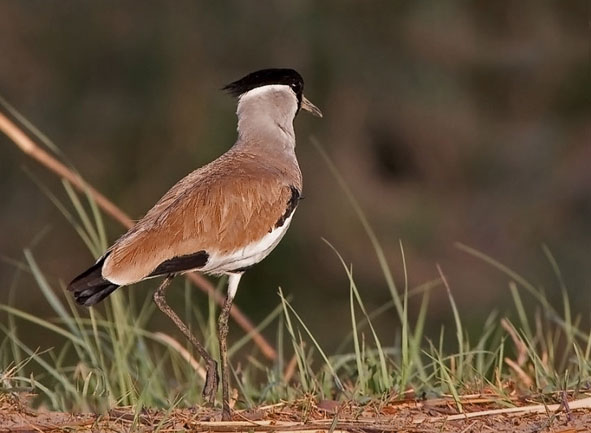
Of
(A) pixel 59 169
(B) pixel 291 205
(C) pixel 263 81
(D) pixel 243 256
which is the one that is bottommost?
(D) pixel 243 256

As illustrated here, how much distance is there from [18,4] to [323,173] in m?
3.58

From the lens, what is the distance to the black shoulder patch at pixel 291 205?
17.0ft

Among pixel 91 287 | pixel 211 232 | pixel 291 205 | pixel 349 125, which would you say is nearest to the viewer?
pixel 91 287

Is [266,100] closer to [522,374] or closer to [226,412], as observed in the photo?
[522,374]

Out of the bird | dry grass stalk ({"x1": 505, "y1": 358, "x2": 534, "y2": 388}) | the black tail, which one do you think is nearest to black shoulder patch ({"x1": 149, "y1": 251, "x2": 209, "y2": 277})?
the bird

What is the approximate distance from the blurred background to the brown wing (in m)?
6.59

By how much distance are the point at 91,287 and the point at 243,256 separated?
1.84ft

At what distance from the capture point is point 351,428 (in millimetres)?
4297

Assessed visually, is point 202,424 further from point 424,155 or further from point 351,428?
point 424,155

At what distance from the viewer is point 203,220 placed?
500 centimetres

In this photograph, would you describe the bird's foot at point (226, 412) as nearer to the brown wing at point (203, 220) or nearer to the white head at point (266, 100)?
the brown wing at point (203, 220)

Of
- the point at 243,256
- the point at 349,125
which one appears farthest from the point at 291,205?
the point at 349,125

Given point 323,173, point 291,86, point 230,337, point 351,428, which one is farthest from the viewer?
point 323,173

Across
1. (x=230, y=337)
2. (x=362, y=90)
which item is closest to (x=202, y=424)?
(x=230, y=337)
